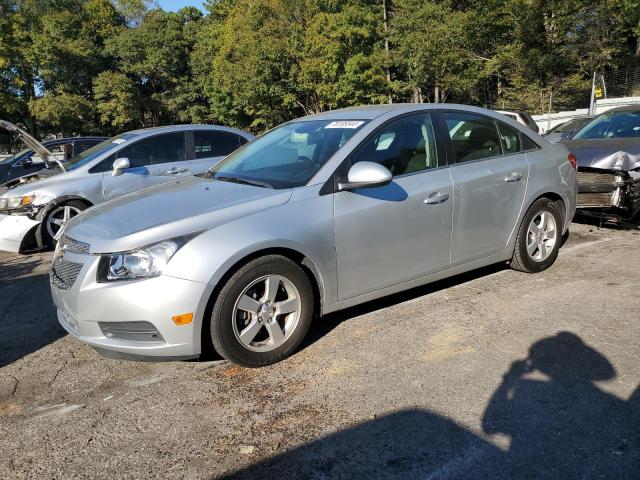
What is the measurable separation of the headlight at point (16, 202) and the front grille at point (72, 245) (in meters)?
3.78

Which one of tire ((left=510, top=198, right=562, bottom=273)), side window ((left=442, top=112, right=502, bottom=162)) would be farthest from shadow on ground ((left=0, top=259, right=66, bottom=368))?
tire ((left=510, top=198, right=562, bottom=273))

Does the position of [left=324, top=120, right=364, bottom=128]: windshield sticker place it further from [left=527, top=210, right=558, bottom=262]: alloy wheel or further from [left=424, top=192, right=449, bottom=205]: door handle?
[left=527, top=210, right=558, bottom=262]: alloy wheel

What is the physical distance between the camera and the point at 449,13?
32594 millimetres

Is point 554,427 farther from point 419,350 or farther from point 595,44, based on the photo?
point 595,44

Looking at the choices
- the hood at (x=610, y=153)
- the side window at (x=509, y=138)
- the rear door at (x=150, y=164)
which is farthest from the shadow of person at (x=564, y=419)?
the rear door at (x=150, y=164)

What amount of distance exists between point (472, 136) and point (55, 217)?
5.42 meters

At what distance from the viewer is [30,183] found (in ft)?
23.3

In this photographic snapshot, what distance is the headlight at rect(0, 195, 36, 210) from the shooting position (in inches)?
271

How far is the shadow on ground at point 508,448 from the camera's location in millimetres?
2403

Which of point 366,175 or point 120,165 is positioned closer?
point 366,175

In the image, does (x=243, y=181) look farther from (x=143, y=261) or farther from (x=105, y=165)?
(x=105, y=165)

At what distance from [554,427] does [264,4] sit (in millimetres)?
48744

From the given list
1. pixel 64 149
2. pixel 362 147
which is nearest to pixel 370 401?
pixel 362 147

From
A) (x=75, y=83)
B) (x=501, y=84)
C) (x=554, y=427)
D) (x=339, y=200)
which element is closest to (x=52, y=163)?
(x=339, y=200)
